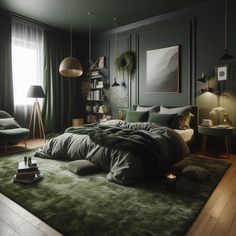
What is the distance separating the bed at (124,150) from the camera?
2615 millimetres

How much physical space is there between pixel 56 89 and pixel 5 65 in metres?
1.45

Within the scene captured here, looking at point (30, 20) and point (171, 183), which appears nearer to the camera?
point (171, 183)

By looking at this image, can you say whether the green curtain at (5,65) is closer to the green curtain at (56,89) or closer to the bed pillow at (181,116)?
the green curtain at (56,89)

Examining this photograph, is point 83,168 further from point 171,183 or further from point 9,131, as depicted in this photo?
point 9,131

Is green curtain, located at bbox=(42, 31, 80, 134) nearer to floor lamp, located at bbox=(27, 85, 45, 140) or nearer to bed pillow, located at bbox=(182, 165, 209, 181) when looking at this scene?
floor lamp, located at bbox=(27, 85, 45, 140)

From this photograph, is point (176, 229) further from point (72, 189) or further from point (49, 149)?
point (49, 149)

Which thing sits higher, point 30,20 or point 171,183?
point 30,20

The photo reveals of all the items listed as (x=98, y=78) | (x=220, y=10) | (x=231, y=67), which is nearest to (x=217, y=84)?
(x=231, y=67)

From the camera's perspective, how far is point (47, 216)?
188 centimetres

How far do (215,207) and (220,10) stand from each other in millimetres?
3767

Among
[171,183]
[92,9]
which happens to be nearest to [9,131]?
[92,9]

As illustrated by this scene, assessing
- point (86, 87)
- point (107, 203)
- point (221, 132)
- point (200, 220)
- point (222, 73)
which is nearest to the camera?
point (200, 220)

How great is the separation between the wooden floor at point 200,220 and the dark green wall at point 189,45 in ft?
7.91

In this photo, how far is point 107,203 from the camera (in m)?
2.12
